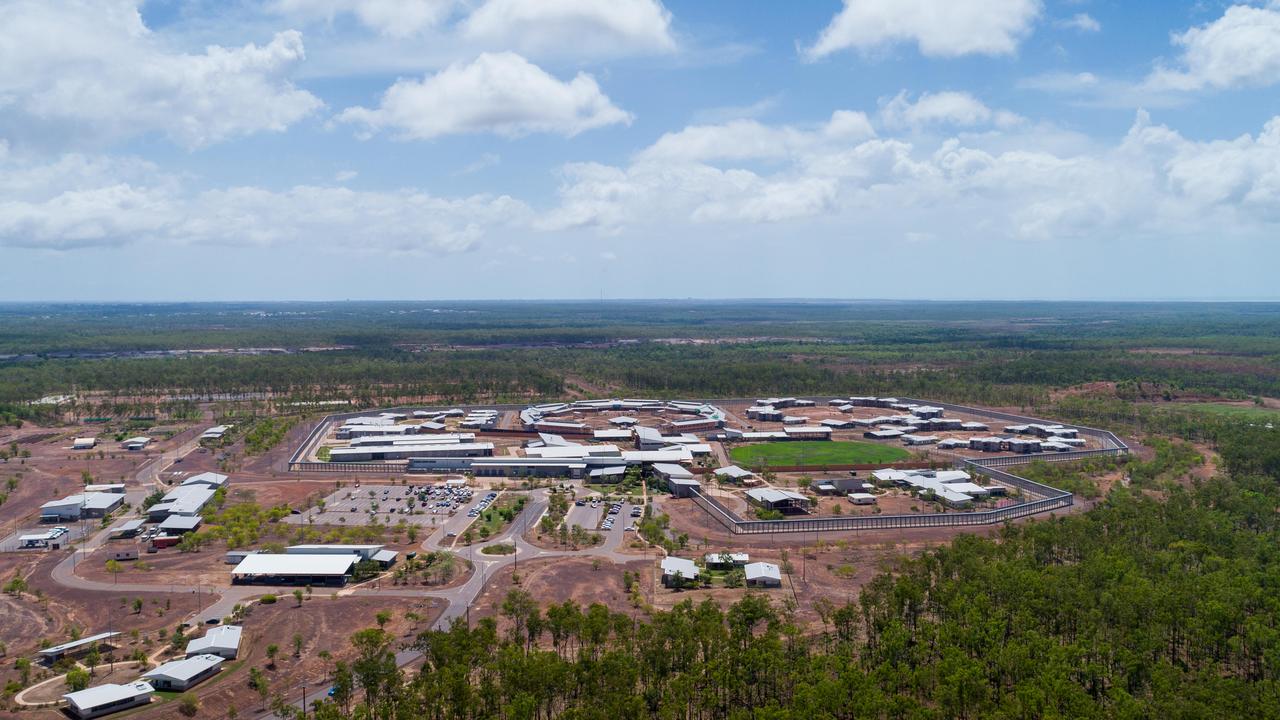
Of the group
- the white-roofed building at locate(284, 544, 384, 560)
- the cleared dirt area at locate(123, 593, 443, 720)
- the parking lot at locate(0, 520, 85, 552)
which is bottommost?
the parking lot at locate(0, 520, 85, 552)

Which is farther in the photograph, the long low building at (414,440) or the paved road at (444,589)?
the long low building at (414,440)

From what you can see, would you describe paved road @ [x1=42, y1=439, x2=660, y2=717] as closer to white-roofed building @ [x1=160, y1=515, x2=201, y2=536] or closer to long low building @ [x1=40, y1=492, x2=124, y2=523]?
white-roofed building @ [x1=160, y1=515, x2=201, y2=536]

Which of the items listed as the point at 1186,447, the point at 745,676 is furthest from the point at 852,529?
the point at 1186,447

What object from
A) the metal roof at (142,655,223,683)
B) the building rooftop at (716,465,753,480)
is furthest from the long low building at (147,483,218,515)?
the building rooftop at (716,465,753,480)

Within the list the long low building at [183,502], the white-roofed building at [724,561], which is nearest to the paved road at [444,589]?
the long low building at [183,502]

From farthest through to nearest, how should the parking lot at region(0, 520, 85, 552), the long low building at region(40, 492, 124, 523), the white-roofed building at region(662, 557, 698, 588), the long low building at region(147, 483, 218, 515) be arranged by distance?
the long low building at region(40, 492, 124, 523) → the long low building at region(147, 483, 218, 515) → the parking lot at region(0, 520, 85, 552) → the white-roofed building at region(662, 557, 698, 588)

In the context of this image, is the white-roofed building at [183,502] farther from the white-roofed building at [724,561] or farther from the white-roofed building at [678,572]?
the white-roofed building at [724,561]

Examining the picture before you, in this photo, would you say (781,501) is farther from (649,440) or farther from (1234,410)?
(1234,410)
